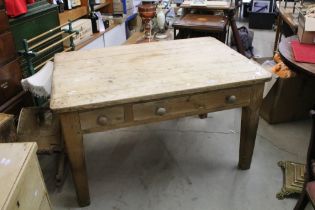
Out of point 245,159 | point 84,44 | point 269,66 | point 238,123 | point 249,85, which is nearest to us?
point 249,85

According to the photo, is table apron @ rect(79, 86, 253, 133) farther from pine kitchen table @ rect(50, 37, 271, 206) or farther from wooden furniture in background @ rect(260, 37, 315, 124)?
wooden furniture in background @ rect(260, 37, 315, 124)

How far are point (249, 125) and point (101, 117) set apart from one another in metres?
0.86

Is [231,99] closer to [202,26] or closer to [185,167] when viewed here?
[185,167]

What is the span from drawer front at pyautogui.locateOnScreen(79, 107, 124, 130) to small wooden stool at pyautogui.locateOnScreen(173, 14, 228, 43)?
5.59ft

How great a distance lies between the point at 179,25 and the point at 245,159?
1529mm

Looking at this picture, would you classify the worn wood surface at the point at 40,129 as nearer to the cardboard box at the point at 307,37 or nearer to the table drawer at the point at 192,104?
the table drawer at the point at 192,104

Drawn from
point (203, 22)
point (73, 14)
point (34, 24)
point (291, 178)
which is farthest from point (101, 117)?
point (73, 14)

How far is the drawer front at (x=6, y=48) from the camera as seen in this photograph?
186 cm

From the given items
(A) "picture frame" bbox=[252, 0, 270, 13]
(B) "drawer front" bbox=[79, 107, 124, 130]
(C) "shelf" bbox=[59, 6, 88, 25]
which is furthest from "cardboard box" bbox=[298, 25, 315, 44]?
(A) "picture frame" bbox=[252, 0, 270, 13]

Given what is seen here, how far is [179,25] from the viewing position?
281 centimetres

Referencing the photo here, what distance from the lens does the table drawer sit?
1399 millimetres

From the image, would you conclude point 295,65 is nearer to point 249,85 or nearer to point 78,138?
point 249,85

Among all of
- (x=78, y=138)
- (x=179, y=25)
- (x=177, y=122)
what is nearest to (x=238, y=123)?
(x=177, y=122)

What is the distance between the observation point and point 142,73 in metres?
1.52
